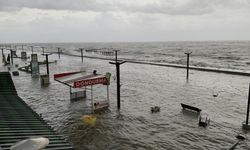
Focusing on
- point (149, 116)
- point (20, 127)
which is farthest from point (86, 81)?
point (20, 127)

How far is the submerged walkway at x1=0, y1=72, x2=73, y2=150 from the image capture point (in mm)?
9305

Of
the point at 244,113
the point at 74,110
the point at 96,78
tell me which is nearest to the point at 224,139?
the point at 244,113

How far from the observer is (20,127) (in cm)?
1115

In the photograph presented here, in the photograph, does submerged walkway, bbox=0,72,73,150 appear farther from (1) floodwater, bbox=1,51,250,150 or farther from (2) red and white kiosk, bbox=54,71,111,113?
(2) red and white kiosk, bbox=54,71,111,113

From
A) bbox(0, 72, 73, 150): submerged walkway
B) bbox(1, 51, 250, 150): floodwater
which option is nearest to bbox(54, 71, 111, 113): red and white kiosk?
bbox(1, 51, 250, 150): floodwater

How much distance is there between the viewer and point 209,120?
2058 cm

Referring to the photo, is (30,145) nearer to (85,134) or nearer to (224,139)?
(85,134)

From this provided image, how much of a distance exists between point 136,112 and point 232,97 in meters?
13.9

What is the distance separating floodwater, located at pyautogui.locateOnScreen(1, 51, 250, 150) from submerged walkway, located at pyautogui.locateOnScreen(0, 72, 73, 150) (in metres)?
4.39

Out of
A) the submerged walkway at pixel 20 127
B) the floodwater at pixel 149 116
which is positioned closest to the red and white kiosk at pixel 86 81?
the floodwater at pixel 149 116

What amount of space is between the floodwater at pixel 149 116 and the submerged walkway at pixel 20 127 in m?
4.39

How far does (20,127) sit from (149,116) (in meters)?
13.2

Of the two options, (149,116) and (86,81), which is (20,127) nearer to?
(86,81)

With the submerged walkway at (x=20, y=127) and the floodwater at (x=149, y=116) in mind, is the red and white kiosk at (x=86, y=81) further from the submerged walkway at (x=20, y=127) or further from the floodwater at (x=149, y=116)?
the submerged walkway at (x=20, y=127)
